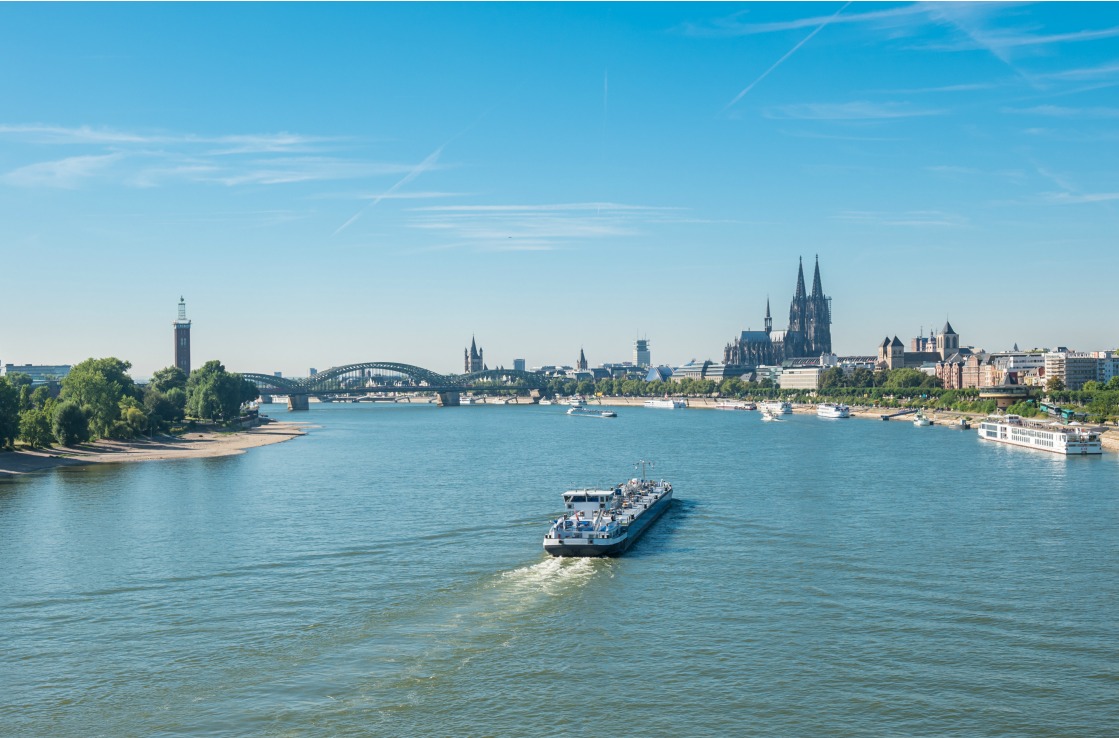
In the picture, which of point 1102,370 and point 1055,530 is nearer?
point 1055,530

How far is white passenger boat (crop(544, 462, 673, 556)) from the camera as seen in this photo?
35.5 m

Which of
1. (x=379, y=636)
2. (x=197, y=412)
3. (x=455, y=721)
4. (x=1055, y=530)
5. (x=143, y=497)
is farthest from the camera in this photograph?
(x=197, y=412)

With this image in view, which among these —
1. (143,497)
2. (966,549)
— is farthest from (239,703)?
(143,497)

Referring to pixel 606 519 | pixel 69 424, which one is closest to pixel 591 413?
pixel 69 424

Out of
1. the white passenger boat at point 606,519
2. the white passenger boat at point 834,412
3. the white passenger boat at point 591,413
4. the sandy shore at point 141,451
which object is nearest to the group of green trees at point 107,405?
the sandy shore at point 141,451

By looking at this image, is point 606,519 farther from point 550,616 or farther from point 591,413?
point 591,413

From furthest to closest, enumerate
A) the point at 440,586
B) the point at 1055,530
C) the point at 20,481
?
the point at 20,481
the point at 1055,530
the point at 440,586

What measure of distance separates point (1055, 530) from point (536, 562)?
62.5 ft

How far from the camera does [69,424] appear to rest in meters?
75.4

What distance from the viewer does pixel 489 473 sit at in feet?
207

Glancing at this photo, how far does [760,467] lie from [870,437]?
35.3 m

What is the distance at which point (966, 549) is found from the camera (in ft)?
116

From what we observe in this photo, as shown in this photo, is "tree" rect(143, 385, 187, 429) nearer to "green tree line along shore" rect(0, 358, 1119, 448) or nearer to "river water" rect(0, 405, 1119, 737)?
"green tree line along shore" rect(0, 358, 1119, 448)

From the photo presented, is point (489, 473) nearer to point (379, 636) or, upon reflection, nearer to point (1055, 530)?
point (1055, 530)
